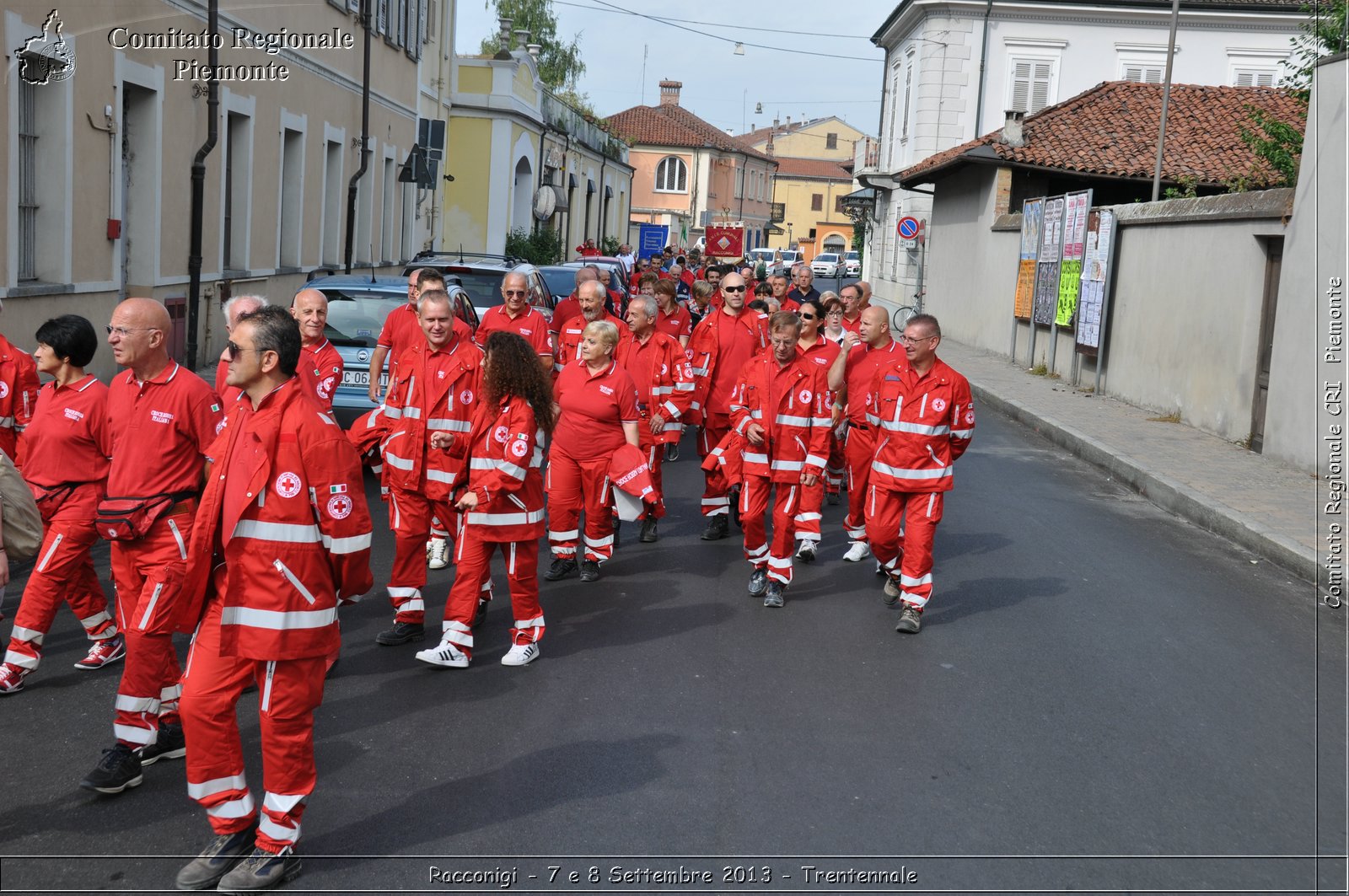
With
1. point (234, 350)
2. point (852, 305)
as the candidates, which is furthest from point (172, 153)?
point (234, 350)

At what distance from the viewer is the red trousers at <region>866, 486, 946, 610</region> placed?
25.3 ft

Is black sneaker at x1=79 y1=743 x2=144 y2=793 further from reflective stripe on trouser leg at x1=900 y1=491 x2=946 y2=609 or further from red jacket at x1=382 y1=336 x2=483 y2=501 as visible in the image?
reflective stripe on trouser leg at x1=900 y1=491 x2=946 y2=609

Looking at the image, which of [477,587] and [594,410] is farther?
[594,410]

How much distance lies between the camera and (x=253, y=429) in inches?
171

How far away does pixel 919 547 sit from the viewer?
771 centimetres

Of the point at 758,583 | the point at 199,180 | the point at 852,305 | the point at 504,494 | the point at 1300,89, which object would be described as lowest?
the point at 758,583

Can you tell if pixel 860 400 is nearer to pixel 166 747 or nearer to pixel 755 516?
pixel 755 516

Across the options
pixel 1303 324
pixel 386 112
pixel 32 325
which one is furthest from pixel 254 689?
pixel 386 112

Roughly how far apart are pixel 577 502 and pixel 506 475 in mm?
1906

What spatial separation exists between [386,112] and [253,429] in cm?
2509

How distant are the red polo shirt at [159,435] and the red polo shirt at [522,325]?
19.0 feet

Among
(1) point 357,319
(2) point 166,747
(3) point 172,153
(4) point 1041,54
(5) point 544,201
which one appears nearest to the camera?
(2) point 166,747

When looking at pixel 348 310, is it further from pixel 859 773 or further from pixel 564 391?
pixel 859 773

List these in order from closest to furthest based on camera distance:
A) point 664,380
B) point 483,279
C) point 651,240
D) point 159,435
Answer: point 159,435
point 664,380
point 483,279
point 651,240
